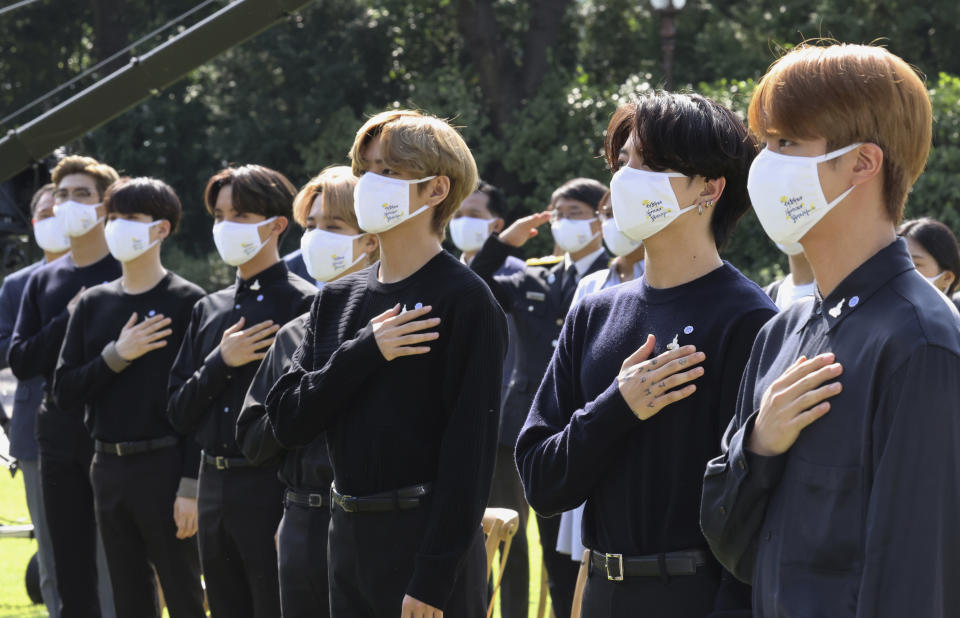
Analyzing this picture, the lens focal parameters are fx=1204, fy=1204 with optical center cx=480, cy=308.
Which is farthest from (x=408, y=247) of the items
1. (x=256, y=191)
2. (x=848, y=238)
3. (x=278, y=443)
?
(x=256, y=191)

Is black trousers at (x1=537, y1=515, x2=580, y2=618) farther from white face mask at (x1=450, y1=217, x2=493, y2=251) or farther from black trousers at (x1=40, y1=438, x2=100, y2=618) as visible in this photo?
white face mask at (x1=450, y1=217, x2=493, y2=251)

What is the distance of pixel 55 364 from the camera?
626cm

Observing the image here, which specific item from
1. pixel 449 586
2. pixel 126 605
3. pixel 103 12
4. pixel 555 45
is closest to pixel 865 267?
pixel 449 586

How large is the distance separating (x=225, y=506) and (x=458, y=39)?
70.8 ft

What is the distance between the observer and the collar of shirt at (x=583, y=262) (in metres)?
6.98

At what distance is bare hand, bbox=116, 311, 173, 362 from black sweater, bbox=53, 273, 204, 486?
5 cm

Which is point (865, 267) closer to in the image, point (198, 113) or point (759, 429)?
point (759, 429)

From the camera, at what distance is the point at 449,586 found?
3248 millimetres

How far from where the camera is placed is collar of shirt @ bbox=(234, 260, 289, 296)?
5.00m

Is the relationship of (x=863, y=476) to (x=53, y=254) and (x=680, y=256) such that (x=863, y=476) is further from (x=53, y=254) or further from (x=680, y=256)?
(x=53, y=254)

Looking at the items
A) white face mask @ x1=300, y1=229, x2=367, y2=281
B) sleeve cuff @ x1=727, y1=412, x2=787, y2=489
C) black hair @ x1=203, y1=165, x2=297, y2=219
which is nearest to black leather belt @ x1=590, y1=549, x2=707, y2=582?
sleeve cuff @ x1=727, y1=412, x2=787, y2=489

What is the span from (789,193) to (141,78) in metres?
5.04

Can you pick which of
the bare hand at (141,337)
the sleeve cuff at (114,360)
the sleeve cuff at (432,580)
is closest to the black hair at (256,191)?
the bare hand at (141,337)

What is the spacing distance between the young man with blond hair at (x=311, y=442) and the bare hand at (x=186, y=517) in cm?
91
